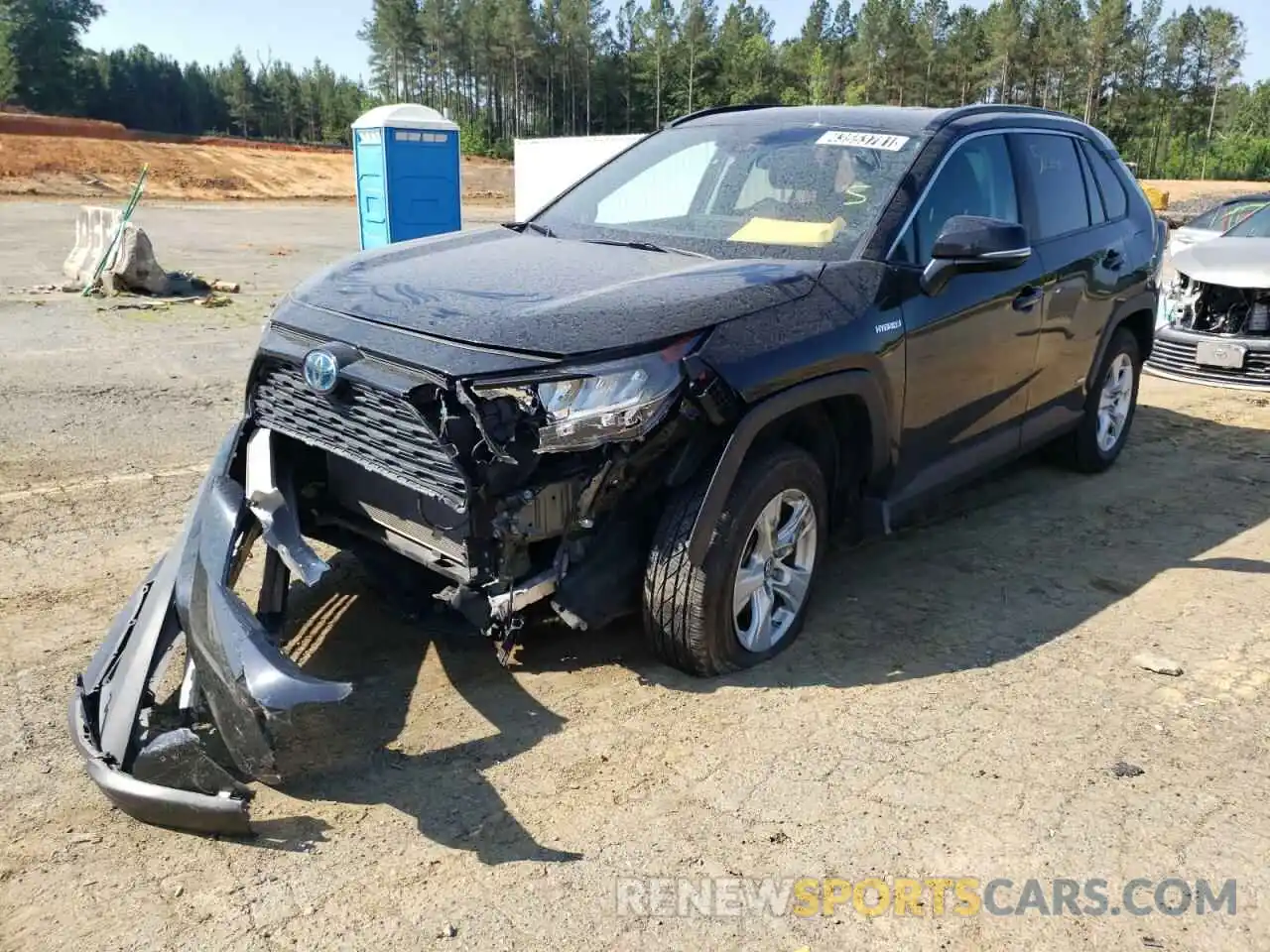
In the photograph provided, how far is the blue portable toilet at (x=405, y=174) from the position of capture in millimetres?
12297

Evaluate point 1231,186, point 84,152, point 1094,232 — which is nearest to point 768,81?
point 1231,186

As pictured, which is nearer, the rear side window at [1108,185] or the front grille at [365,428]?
the front grille at [365,428]

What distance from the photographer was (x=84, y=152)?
39812 mm

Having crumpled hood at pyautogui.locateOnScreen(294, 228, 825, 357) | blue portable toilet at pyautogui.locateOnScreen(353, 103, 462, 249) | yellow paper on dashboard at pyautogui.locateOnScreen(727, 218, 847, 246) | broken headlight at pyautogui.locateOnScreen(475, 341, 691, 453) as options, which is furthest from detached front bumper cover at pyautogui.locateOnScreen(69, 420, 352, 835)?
blue portable toilet at pyautogui.locateOnScreen(353, 103, 462, 249)

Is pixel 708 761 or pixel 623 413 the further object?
pixel 708 761

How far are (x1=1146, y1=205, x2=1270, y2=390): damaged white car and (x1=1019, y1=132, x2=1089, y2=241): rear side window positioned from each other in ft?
12.6

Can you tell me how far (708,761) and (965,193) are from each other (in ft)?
8.72

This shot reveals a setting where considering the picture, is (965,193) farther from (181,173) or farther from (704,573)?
(181,173)

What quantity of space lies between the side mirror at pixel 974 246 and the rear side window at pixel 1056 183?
3.73 feet

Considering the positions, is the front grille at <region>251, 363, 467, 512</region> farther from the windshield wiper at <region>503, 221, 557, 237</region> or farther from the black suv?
the windshield wiper at <region>503, 221, 557, 237</region>

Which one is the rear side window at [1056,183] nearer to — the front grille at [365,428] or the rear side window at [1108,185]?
the rear side window at [1108,185]

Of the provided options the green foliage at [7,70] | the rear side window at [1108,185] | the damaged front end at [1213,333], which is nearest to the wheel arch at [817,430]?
the rear side window at [1108,185]

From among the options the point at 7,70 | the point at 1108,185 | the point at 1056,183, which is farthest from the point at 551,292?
the point at 7,70

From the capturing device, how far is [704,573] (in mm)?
3342
